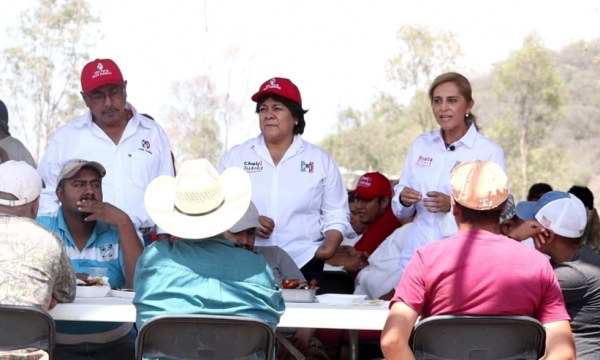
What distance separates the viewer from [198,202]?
301 centimetres

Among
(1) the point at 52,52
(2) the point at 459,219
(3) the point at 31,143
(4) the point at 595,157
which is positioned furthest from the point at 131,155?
(4) the point at 595,157

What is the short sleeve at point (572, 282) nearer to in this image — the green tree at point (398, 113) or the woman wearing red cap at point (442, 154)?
the woman wearing red cap at point (442, 154)

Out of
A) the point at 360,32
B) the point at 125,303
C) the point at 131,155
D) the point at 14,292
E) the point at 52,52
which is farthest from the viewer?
the point at 360,32

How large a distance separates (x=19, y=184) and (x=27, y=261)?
38cm

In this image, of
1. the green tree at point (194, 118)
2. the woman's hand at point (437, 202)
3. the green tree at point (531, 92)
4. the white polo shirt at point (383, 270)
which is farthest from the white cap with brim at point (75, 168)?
the green tree at point (531, 92)

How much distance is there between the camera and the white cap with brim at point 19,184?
136 inches

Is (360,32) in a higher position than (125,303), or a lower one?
higher

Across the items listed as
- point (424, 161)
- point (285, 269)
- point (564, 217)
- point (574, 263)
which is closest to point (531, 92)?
point (424, 161)

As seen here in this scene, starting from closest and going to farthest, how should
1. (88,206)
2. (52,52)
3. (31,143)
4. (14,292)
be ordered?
(14,292) < (88,206) < (31,143) < (52,52)

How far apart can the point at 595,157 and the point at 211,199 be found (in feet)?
107

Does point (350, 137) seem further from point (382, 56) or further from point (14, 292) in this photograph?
point (14, 292)

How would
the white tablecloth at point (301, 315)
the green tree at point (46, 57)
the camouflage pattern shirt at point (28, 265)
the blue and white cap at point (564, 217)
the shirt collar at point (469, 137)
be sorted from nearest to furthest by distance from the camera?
1. the camouflage pattern shirt at point (28, 265)
2. the white tablecloth at point (301, 315)
3. the blue and white cap at point (564, 217)
4. the shirt collar at point (469, 137)
5. the green tree at point (46, 57)

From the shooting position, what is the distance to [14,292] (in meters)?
3.19

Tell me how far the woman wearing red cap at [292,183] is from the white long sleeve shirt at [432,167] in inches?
13.7
